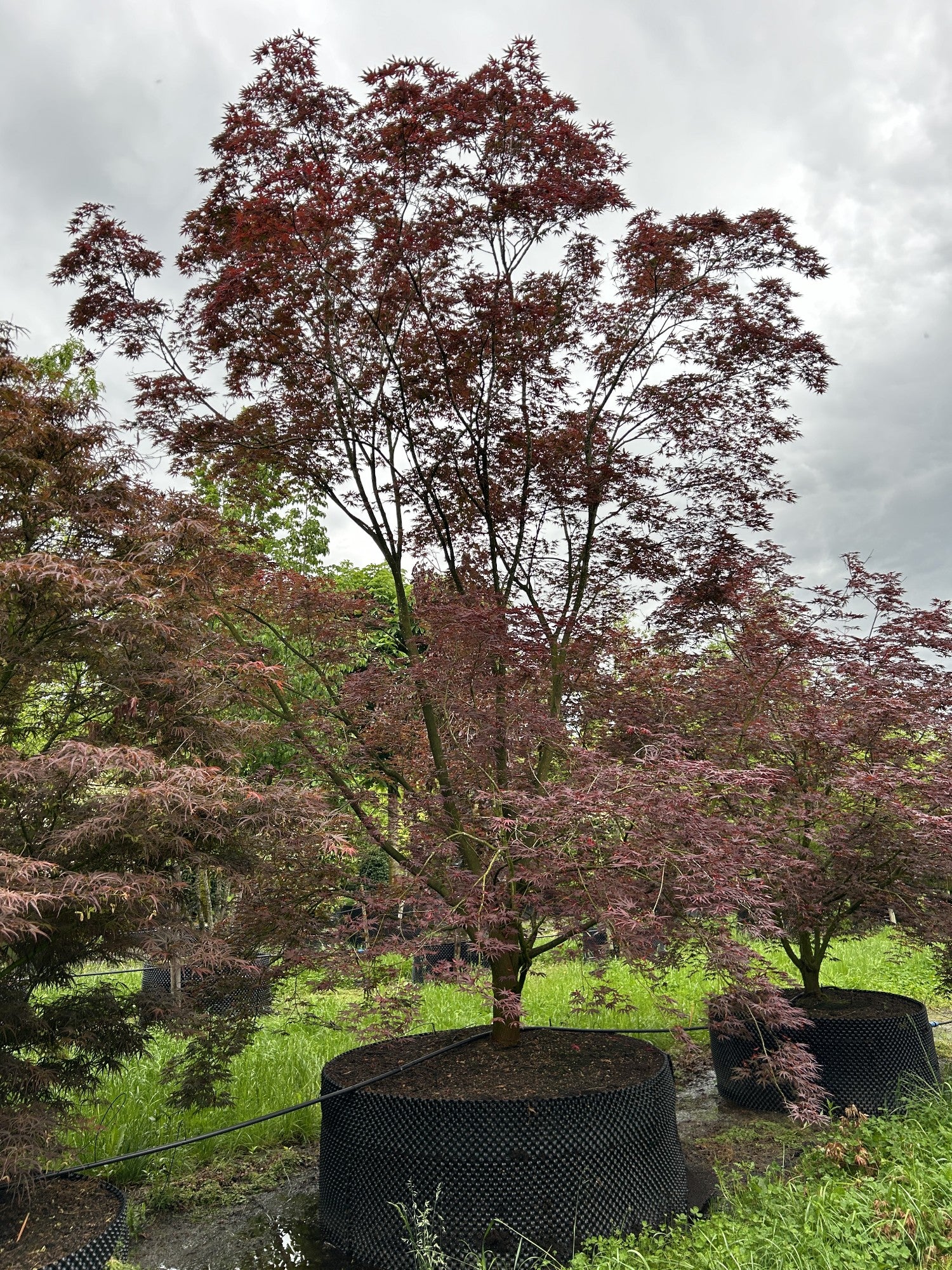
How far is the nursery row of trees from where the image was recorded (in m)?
3.06

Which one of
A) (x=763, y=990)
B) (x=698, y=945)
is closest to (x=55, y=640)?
(x=698, y=945)

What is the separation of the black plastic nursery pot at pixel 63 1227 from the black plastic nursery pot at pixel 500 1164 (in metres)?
0.83

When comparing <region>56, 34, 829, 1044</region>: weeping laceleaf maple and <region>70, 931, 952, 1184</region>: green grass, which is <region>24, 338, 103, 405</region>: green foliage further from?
<region>70, 931, 952, 1184</region>: green grass

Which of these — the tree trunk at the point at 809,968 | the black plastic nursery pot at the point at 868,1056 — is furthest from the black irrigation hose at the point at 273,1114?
the tree trunk at the point at 809,968

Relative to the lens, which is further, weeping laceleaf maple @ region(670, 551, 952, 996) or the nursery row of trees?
weeping laceleaf maple @ region(670, 551, 952, 996)

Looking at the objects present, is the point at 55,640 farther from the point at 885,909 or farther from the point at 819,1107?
the point at 885,909

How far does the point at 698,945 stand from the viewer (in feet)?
11.0

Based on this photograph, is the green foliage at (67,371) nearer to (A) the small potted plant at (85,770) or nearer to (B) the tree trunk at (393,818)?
(A) the small potted plant at (85,770)

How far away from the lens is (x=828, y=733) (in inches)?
173

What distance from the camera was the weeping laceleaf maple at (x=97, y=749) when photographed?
277 centimetres

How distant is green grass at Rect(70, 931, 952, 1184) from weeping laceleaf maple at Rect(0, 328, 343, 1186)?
389mm

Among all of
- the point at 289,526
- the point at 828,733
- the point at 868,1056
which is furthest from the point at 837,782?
the point at 289,526

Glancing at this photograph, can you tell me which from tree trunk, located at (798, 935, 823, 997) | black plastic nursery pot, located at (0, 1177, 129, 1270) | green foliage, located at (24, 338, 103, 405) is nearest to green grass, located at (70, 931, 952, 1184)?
black plastic nursery pot, located at (0, 1177, 129, 1270)

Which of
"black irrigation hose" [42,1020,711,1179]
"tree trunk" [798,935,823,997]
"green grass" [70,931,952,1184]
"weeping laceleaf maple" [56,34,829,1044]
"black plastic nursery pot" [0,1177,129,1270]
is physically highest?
"weeping laceleaf maple" [56,34,829,1044]
